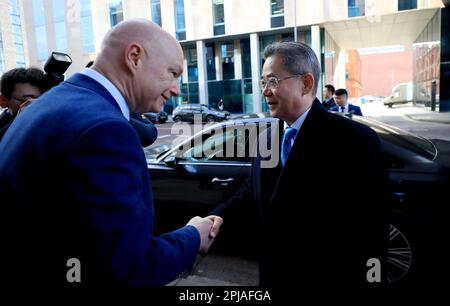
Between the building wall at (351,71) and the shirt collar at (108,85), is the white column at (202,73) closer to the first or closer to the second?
the shirt collar at (108,85)

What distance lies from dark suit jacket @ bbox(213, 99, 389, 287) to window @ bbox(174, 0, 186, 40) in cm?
2963

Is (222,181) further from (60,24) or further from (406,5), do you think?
(60,24)

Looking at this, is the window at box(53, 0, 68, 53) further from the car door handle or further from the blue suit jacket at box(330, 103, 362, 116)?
the car door handle

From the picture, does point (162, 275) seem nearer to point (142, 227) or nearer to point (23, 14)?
point (142, 227)

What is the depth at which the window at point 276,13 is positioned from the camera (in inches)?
1027

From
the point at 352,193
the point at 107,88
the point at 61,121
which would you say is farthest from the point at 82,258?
the point at 352,193

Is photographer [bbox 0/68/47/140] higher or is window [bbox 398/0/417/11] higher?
window [bbox 398/0/417/11]

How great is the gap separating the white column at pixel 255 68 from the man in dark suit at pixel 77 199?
27.4 metres

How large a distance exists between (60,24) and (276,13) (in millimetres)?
20518

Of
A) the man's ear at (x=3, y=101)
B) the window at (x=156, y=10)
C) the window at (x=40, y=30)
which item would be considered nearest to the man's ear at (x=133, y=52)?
the man's ear at (x=3, y=101)

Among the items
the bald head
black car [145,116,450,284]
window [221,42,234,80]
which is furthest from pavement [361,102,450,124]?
the bald head

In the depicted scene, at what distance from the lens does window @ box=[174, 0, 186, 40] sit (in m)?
29.0

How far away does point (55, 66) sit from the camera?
2.29 m

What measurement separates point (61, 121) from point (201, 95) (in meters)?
29.5
